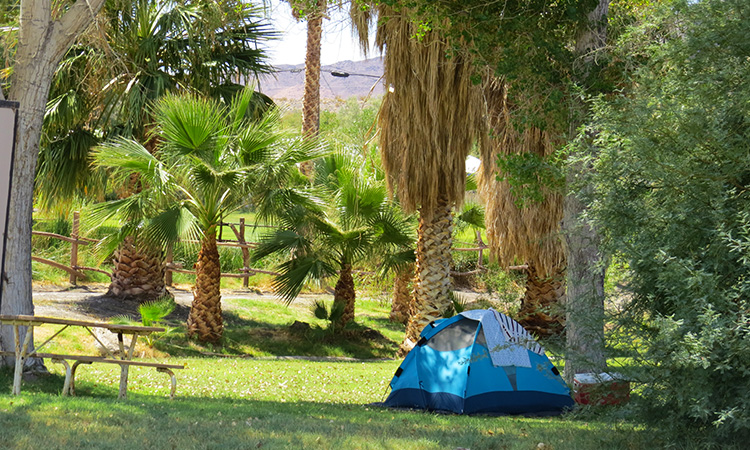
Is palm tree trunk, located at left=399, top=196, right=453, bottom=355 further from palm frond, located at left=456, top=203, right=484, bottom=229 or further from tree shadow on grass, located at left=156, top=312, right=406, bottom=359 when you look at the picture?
palm frond, located at left=456, top=203, right=484, bottom=229

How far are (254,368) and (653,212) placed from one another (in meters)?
7.73

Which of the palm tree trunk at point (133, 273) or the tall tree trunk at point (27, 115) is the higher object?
the tall tree trunk at point (27, 115)

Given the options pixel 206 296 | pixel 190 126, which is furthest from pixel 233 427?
pixel 206 296

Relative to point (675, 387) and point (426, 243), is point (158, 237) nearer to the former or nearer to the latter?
point (426, 243)

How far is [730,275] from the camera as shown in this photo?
4395 mm

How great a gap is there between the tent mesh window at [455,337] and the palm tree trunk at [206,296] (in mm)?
5093

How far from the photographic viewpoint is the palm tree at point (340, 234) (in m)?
13.4

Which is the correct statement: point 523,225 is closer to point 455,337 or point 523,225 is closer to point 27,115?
point 455,337

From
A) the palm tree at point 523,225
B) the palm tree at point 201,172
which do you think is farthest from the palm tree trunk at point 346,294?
the palm tree at point 523,225

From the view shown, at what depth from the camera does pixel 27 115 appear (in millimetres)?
7336

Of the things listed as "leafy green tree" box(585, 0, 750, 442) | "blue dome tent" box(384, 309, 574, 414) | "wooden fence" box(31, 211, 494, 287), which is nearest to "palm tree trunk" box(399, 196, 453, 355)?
"blue dome tent" box(384, 309, 574, 414)

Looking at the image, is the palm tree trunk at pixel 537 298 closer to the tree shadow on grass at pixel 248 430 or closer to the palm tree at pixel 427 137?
the palm tree at pixel 427 137

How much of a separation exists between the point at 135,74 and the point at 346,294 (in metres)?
6.42

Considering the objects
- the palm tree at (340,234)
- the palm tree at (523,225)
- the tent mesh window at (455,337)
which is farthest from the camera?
the palm tree at (340,234)
